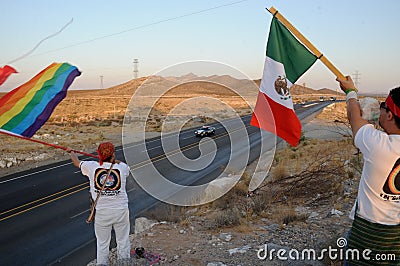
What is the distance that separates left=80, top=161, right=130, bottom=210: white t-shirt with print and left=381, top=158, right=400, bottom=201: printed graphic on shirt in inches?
Result: 128

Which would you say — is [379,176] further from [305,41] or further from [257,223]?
[257,223]

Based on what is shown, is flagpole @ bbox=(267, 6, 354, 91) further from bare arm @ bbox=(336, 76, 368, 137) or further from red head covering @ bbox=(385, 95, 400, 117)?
red head covering @ bbox=(385, 95, 400, 117)

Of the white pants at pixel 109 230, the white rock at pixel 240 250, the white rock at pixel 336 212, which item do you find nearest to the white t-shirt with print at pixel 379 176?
the white pants at pixel 109 230

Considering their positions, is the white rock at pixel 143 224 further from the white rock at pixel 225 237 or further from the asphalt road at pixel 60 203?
the white rock at pixel 225 237

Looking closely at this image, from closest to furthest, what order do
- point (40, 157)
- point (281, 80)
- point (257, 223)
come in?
point (281, 80) < point (257, 223) < point (40, 157)

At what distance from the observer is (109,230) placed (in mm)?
5176

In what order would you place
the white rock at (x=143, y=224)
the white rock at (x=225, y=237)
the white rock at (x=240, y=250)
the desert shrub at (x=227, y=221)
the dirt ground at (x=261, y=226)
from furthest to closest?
1. the white rock at (x=143, y=224)
2. the desert shrub at (x=227, y=221)
3. the white rock at (x=225, y=237)
4. the white rock at (x=240, y=250)
5. the dirt ground at (x=261, y=226)

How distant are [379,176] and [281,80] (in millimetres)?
2505

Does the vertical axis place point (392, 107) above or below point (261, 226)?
above

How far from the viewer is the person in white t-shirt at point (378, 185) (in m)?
2.67

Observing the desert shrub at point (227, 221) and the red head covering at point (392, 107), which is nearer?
the red head covering at point (392, 107)

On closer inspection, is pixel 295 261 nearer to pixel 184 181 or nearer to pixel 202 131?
pixel 184 181

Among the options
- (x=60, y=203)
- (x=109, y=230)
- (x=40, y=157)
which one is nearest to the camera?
(x=109, y=230)

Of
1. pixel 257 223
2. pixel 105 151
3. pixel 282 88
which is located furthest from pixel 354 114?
pixel 257 223
